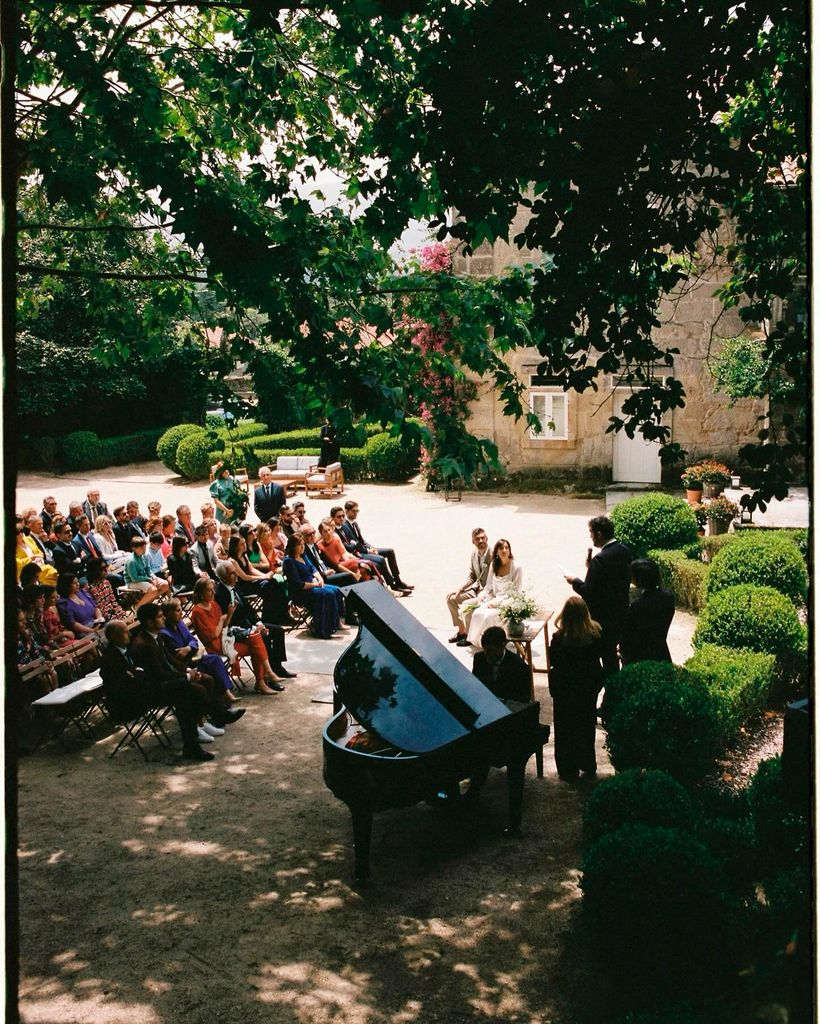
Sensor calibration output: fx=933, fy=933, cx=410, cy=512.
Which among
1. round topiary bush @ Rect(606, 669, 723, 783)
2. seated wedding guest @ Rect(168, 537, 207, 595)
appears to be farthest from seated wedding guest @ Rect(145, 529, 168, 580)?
round topiary bush @ Rect(606, 669, 723, 783)

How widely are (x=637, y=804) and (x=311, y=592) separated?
7.80 metres

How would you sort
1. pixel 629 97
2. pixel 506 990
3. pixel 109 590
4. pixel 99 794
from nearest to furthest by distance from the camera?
pixel 629 97 < pixel 506 990 < pixel 99 794 < pixel 109 590

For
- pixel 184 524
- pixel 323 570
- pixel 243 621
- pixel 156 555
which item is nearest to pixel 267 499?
pixel 184 524

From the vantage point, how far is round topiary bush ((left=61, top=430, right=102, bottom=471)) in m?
32.3

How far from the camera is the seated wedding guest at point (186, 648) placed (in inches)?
388

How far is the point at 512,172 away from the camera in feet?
18.6

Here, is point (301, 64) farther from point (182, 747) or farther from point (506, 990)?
point (506, 990)

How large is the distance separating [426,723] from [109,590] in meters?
7.20

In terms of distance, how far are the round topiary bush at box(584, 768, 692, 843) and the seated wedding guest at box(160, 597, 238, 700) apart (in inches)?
200

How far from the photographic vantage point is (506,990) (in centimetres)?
577

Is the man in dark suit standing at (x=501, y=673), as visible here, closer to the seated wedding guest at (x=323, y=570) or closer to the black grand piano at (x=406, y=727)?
the black grand piano at (x=406, y=727)

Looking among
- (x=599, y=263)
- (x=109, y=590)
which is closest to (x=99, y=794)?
(x=109, y=590)

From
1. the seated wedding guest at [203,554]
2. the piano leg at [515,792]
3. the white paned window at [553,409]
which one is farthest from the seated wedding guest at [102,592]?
the white paned window at [553,409]

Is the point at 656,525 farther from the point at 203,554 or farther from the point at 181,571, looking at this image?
the point at 181,571
